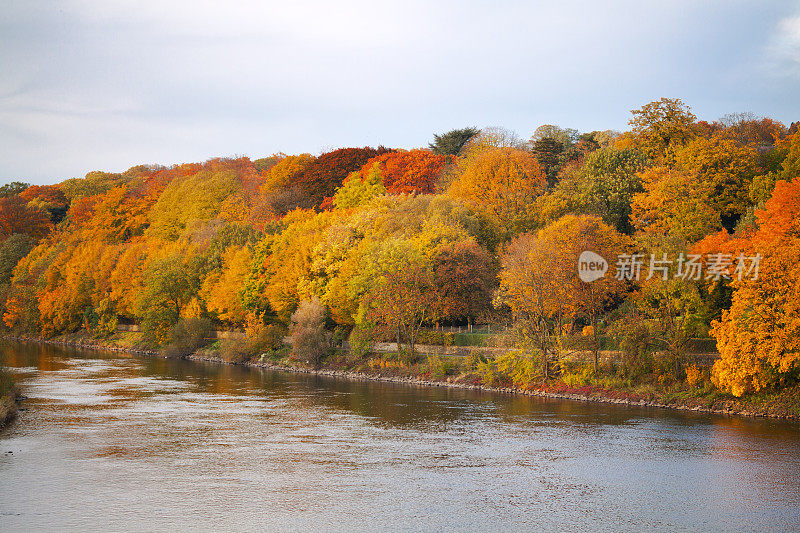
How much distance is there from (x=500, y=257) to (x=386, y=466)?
2898 centimetres

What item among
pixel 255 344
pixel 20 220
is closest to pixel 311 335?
pixel 255 344

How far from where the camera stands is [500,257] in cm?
5097

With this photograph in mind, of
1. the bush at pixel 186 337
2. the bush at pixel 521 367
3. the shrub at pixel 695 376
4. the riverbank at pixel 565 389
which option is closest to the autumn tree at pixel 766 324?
the riverbank at pixel 565 389

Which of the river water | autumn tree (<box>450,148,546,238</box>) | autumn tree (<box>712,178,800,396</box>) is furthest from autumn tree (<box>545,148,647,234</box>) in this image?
the river water

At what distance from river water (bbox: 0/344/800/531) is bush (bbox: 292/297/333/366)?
15965 millimetres

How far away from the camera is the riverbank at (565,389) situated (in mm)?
32906

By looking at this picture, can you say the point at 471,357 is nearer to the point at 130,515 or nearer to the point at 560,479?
the point at 560,479

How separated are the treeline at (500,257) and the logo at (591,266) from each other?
0.43 metres

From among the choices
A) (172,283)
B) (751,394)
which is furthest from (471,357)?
(172,283)

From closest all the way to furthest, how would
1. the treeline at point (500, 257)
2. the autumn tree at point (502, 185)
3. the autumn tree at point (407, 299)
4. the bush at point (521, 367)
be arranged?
the treeline at point (500, 257), the bush at point (521, 367), the autumn tree at point (407, 299), the autumn tree at point (502, 185)

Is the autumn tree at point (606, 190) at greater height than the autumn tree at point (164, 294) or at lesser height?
greater

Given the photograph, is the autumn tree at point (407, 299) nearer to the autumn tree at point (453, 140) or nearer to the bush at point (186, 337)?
the bush at point (186, 337)

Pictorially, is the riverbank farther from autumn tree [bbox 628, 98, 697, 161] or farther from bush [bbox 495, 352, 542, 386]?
autumn tree [bbox 628, 98, 697, 161]

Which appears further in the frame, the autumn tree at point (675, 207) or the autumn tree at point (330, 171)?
the autumn tree at point (330, 171)
